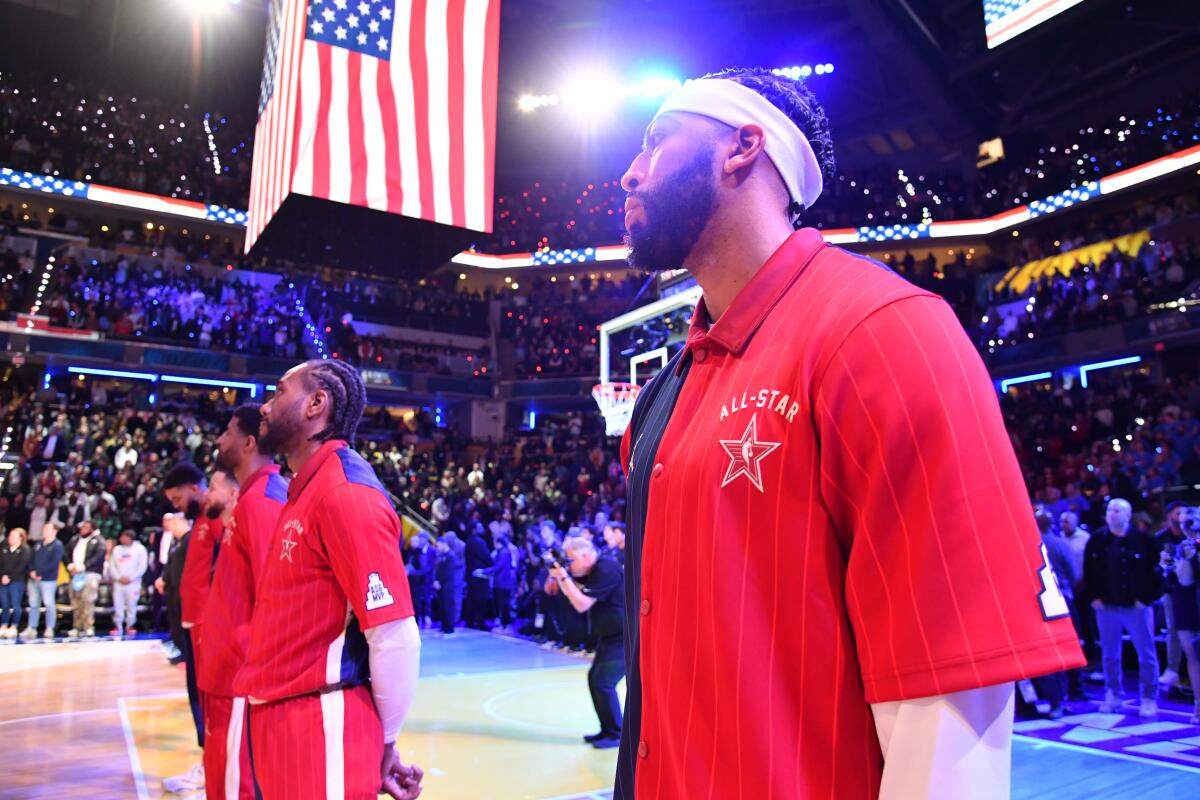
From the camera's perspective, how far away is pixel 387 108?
577 cm

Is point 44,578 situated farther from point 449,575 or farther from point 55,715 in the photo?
point 55,715

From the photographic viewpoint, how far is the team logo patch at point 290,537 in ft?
8.61

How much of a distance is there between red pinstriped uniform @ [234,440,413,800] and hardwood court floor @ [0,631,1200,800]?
10.1 feet

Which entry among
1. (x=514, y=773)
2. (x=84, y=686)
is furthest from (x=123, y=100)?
(x=514, y=773)

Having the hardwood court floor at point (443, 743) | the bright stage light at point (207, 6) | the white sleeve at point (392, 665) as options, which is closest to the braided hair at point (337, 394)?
the white sleeve at point (392, 665)

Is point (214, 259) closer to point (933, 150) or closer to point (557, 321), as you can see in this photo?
point (557, 321)

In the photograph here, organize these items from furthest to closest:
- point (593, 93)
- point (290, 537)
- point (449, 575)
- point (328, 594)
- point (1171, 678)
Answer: point (593, 93), point (449, 575), point (1171, 678), point (290, 537), point (328, 594)

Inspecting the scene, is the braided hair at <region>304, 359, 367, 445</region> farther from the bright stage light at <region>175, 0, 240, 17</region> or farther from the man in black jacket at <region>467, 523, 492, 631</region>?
the bright stage light at <region>175, 0, 240, 17</region>

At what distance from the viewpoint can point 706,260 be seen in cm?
142

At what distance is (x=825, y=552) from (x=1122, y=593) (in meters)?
8.01

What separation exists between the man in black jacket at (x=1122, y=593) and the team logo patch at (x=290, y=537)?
7.50m

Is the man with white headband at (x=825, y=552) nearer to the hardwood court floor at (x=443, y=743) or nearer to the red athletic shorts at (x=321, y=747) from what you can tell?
the red athletic shorts at (x=321, y=747)

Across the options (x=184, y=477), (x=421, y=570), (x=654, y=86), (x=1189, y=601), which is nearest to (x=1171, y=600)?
(x=1189, y=601)

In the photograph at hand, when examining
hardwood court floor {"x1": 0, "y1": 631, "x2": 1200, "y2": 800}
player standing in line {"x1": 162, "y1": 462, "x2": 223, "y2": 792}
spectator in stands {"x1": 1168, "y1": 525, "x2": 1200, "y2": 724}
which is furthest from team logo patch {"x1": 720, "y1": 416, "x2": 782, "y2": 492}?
spectator in stands {"x1": 1168, "y1": 525, "x2": 1200, "y2": 724}
